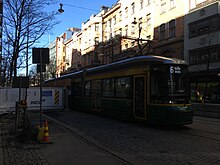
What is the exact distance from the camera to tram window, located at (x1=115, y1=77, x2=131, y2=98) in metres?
13.4

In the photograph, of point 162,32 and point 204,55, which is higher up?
point 162,32

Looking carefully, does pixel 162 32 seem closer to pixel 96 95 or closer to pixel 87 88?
pixel 87 88

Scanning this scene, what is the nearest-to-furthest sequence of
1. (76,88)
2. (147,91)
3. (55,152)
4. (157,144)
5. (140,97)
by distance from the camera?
(55,152)
(157,144)
(147,91)
(140,97)
(76,88)

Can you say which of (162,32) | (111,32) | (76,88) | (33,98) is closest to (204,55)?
(162,32)

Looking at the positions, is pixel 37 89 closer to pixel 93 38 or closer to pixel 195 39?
pixel 195 39

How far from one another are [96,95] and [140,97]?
5.33 m

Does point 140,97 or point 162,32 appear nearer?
point 140,97

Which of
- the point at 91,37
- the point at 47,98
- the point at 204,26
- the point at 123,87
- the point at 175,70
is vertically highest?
the point at 91,37

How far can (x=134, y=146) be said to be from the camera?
8336 mm

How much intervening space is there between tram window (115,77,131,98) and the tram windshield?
1952mm

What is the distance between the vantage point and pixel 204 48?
2748cm

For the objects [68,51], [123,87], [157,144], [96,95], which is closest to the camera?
[157,144]

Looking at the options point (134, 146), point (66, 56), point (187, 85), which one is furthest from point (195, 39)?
point (66, 56)

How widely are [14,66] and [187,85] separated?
37.2ft
